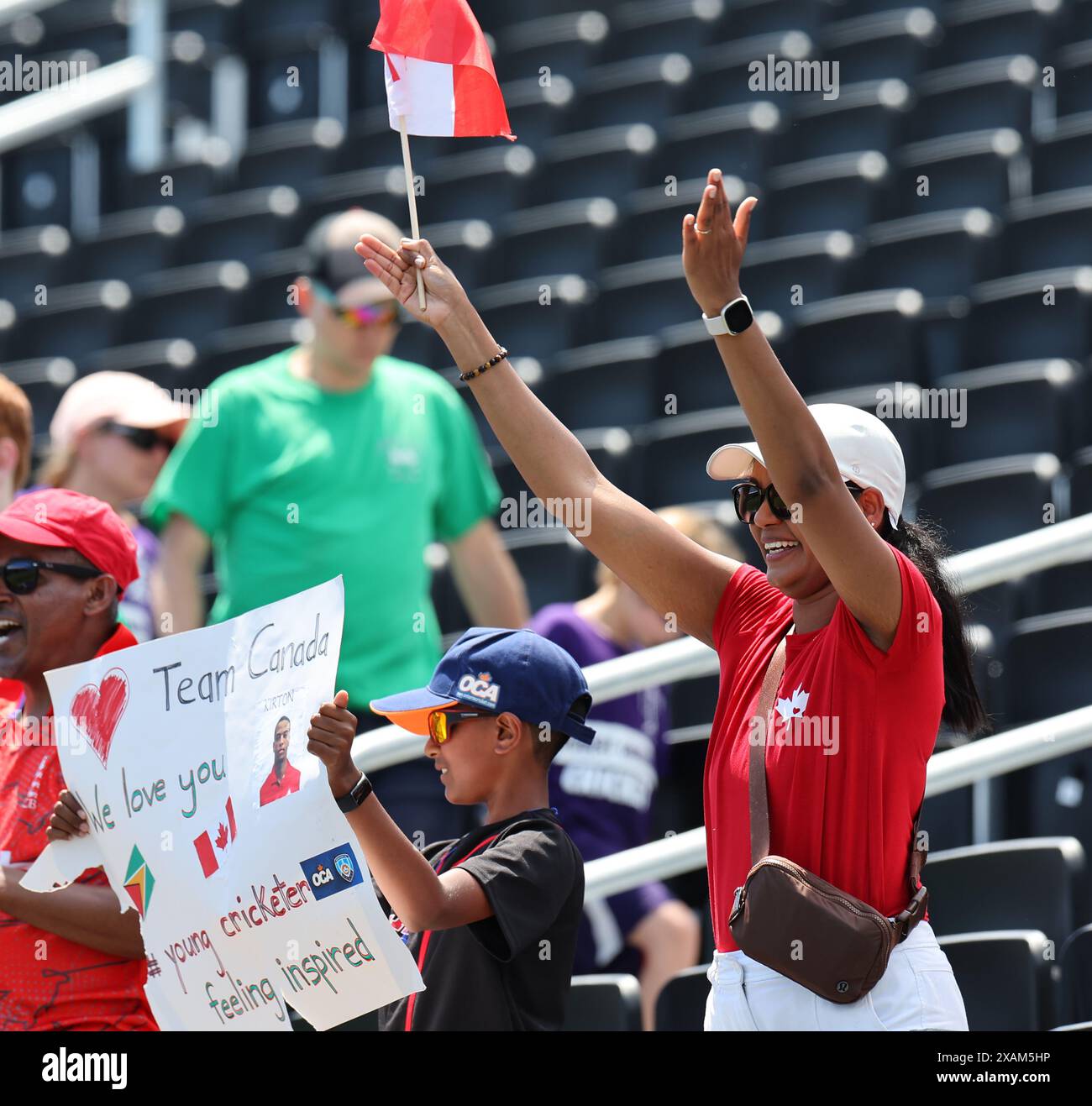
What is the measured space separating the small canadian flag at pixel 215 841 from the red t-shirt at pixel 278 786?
78 mm

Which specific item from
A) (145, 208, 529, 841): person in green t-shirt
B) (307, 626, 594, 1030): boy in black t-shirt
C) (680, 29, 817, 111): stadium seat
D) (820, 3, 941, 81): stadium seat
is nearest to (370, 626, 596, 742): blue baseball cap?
(307, 626, 594, 1030): boy in black t-shirt

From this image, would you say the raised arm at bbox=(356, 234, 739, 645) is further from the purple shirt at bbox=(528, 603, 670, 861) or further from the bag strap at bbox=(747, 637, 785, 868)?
the purple shirt at bbox=(528, 603, 670, 861)

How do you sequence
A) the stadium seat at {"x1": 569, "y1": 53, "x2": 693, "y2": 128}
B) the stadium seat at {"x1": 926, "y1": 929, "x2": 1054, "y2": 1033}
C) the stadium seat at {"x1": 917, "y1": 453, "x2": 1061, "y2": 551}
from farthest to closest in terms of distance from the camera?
1. the stadium seat at {"x1": 569, "y1": 53, "x2": 693, "y2": 128}
2. the stadium seat at {"x1": 917, "y1": 453, "x2": 1061, "y2": 551}
3. the stadium seat at {"x1": 926, "y1": 929, "x2": 1054, "y2": 1033}

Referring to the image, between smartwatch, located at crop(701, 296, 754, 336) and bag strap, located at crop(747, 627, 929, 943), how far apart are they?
0.50 metres

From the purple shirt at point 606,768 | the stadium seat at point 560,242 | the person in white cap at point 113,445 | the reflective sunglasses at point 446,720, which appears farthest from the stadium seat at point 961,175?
the reflective sunglasses at point 446,720

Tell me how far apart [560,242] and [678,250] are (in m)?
0.51

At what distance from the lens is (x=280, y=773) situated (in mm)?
2926

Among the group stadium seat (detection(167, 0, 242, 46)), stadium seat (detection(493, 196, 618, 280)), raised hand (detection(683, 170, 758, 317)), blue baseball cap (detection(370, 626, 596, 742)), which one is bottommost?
blue baseball cap (detection(370, 626, 596, 742))

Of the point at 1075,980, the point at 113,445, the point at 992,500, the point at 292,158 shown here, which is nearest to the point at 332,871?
the point at 1075,980

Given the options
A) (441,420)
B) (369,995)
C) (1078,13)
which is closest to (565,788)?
(441,420)

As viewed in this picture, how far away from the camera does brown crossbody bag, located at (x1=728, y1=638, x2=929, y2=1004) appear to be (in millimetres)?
2643

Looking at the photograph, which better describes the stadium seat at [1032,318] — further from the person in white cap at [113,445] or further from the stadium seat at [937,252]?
the person in white cap at [113,445]

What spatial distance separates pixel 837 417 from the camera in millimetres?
2865
